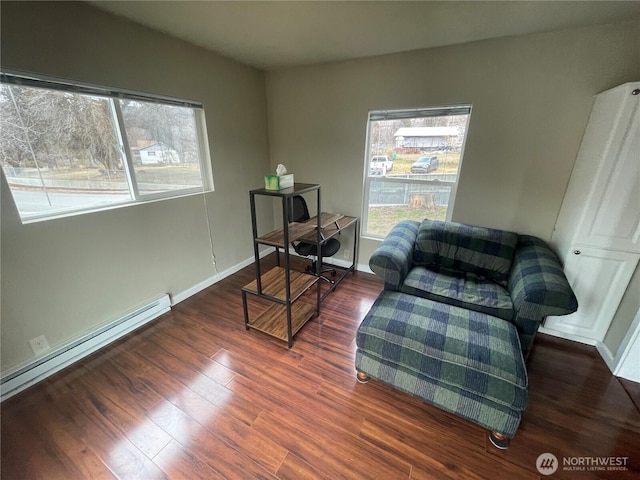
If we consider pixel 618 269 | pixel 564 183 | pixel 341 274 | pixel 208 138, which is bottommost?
pixel 341 274

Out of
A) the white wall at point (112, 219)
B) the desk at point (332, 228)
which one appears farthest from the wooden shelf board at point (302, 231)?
the white wall at point (112, 219)

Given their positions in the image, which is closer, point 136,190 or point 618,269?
point 618,269

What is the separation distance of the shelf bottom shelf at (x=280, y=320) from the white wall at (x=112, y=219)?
98 cm

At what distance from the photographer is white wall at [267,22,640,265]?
6.00ft

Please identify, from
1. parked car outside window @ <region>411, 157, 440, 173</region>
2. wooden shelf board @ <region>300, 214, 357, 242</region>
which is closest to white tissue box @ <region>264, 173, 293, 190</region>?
wooden shelf board @ <region>300, 214, 357, 242</region>

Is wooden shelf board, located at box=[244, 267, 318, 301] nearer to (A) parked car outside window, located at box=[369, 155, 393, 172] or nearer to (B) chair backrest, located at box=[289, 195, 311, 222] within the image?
(B) chair backrest, located at box=[289, 195, 311, 222]

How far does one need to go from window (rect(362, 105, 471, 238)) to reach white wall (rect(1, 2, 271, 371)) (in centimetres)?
155

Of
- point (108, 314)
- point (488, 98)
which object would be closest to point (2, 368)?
point (108, 314)

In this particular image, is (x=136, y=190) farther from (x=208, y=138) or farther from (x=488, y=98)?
(x=488, y=98)

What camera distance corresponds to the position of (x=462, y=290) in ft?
6.25

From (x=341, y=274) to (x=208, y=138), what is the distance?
2.07 m

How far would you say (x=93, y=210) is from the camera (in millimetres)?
1817

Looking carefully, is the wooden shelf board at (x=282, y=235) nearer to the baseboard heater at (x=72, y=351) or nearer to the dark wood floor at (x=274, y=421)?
the dark wood floor at (x=274, y=421)

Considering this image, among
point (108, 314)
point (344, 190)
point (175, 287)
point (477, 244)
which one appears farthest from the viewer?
point (344, 190)
